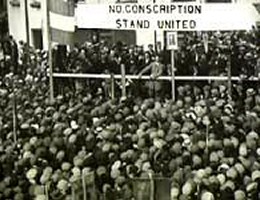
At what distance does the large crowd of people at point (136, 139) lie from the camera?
8.99 m

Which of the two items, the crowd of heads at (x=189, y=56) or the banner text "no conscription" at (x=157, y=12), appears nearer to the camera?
the banner text "no conscription" at (x=157, y=12)

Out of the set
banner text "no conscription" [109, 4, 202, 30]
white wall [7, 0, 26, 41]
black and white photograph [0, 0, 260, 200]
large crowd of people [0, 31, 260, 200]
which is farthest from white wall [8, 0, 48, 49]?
banner text "no conscription" [109, 4, 202, 30]

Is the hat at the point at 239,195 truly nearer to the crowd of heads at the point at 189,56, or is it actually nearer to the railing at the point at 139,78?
the railing at the point at 139,78

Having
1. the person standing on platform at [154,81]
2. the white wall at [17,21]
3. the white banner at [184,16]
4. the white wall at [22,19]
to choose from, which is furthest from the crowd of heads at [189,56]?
Result: the white wall at [17,21]

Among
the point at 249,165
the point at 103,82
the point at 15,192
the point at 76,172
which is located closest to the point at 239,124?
the point at 249,165

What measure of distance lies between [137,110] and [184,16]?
1.71 m

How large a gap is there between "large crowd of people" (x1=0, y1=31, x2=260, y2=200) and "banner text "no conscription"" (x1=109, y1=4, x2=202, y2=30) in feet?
2.82

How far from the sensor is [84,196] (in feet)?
26.5

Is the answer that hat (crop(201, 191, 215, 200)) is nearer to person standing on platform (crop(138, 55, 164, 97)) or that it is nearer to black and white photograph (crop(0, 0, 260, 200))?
black and white photograph (crop(0, 0, 260, 200))

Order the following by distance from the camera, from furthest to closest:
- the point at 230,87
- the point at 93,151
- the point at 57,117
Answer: the point at 230,87, the point at 57,117, the point at 93,151

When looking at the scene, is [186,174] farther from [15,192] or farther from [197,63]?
[197,63]

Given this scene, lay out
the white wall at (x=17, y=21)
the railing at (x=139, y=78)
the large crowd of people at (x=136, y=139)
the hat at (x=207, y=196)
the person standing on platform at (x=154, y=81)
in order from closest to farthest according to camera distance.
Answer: the hat at (x=207, y=196)
the large crowd of people at (x=136, y=139)
the railing at (x=139, y=78)
the person standing on platform at (x=154, y=81)
the white wall at (x=17, y=21)

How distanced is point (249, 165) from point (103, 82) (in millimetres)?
5475

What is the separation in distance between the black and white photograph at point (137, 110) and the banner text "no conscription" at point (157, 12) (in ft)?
0.05
